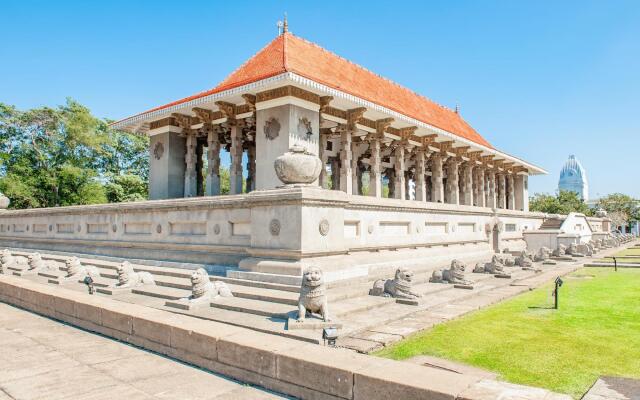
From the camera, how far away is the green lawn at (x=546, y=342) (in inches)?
193

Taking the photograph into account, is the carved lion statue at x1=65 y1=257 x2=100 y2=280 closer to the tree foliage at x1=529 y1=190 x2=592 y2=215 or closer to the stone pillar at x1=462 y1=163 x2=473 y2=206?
the stone pillar at x1=462 y1=163 x2=473 y2=206

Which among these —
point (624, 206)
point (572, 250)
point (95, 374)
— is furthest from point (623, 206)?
point (95, 374)

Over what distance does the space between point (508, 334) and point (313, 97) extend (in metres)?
Result: 11.4

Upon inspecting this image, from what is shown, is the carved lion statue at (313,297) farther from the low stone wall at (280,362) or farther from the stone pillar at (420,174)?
the stone pillar at (420,174)

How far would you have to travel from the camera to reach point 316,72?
654 inches

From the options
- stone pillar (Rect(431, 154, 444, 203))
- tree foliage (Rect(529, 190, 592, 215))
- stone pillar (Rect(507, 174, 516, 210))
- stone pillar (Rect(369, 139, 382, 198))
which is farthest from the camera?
tree foliage (Rect(529, 190, 592, 215))

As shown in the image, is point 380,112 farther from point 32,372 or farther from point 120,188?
point 120,188

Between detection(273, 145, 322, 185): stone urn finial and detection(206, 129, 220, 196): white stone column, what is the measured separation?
33.3 ft

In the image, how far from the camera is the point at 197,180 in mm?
20797

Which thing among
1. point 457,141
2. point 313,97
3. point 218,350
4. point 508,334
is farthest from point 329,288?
point 457,141

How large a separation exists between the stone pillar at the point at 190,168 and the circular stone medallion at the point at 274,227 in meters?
11.5

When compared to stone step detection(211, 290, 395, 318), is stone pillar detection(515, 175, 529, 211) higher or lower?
higher

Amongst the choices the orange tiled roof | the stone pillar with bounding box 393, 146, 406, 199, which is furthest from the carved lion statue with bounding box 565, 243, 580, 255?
the orange tiled roof

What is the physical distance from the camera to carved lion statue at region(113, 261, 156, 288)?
34.9 ft
